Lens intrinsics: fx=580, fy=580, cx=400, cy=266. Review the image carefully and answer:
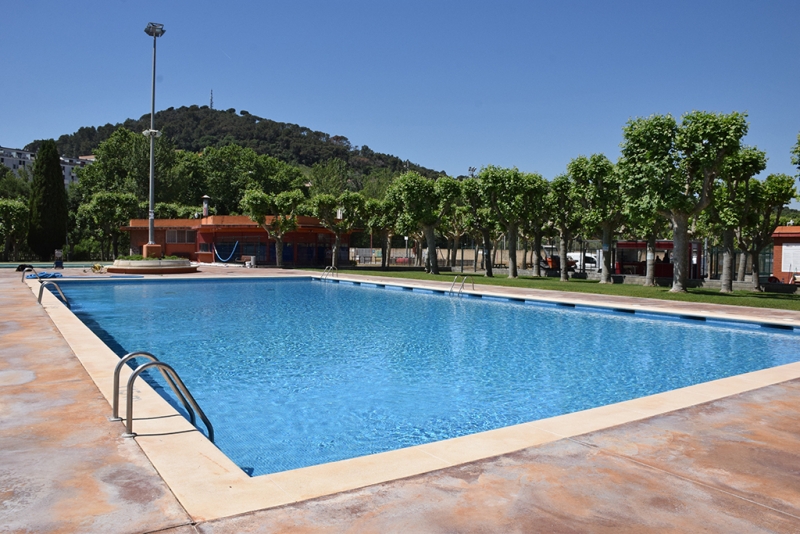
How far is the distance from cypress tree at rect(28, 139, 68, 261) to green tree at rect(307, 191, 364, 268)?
20.1 m

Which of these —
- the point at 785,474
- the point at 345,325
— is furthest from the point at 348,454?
the point at 345,325

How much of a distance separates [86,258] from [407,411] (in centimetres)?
5241

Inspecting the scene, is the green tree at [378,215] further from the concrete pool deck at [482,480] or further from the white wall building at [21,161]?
the white wall building at [21,161]

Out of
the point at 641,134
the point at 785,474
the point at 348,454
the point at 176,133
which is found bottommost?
the point at 348,454

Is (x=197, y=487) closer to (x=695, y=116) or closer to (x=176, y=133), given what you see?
(x=695, y=116)

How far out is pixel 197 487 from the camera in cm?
387

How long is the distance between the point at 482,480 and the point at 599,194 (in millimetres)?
25949

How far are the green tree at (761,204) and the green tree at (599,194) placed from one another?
525 centimetres

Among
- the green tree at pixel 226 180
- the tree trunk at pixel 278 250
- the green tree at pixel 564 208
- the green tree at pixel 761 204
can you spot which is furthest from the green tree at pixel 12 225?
the green tree at pixel 761 204

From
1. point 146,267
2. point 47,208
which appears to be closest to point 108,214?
point 47,208

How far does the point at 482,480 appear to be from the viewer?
4109 millimetres

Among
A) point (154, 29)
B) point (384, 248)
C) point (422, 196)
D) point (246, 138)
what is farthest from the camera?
point (246, 138)

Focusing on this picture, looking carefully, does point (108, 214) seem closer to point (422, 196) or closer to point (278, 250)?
point (278, 250)

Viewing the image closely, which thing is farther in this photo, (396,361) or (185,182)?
(185,182)
